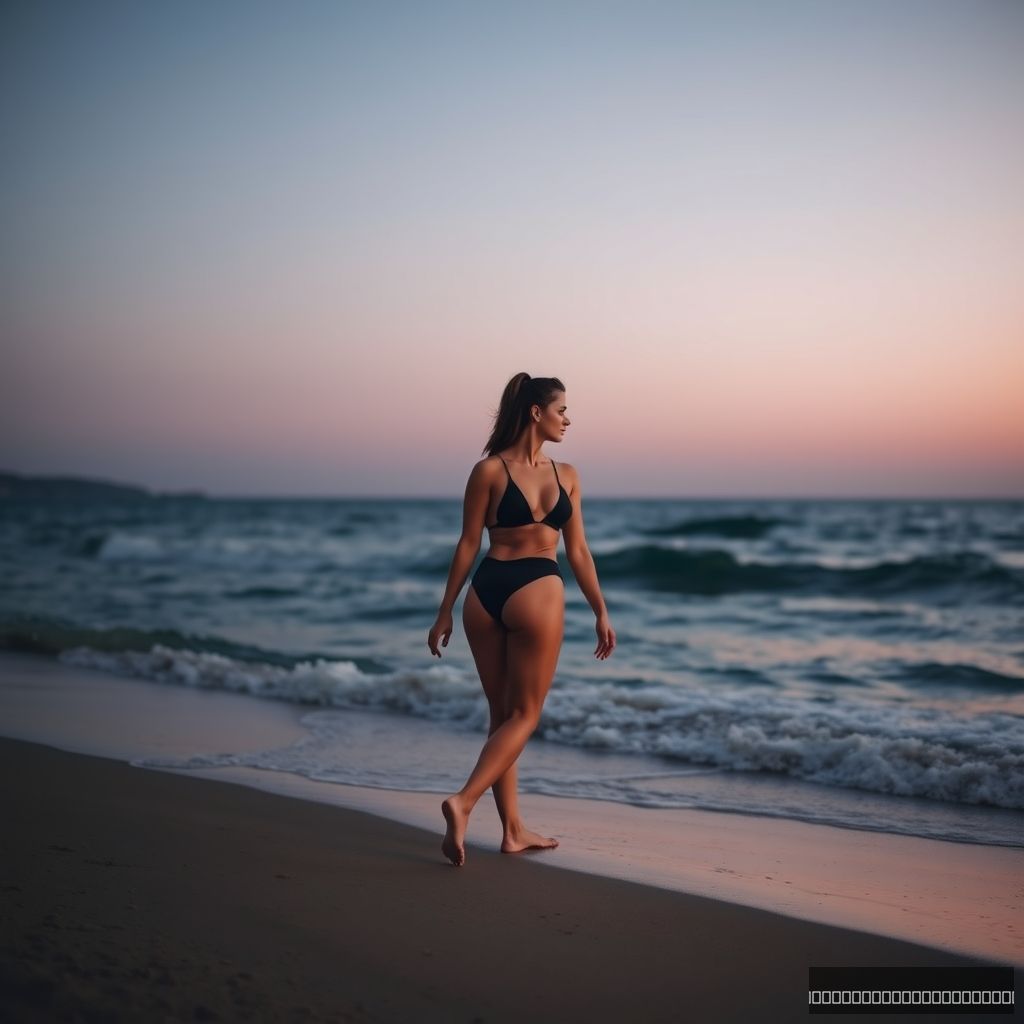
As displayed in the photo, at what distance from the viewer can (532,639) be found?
408cm

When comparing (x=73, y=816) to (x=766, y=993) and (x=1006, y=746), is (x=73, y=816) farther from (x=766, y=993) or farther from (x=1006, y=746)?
(x=1006, y=746)

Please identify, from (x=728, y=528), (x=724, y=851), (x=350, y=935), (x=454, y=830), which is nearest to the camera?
(x=350, y=935)

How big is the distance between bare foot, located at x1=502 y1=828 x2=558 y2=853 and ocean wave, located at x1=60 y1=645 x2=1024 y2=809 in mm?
2404

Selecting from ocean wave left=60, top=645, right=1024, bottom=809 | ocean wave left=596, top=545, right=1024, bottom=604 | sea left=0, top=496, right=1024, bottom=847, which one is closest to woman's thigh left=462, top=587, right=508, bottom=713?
sea left=0, top=496, right=1024, bottom=847

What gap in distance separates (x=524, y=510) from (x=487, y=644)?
0.59 m

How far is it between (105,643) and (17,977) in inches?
333

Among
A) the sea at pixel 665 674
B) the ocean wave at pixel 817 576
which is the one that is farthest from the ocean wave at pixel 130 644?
the ocean wave at pixel 817 576

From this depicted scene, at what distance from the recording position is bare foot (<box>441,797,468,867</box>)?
12.7ft

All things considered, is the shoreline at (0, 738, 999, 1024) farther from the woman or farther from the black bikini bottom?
the black bikini bottom

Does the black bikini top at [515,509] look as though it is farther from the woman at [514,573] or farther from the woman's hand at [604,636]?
the woman's hand at [604,636]

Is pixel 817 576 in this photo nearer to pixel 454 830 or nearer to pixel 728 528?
pixel 728 528

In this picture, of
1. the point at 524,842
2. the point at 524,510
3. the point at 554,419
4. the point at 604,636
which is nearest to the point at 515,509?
the point at 524,510

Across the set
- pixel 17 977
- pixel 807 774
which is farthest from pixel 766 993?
pixel 807 774

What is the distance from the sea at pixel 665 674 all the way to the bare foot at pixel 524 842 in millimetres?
1198
